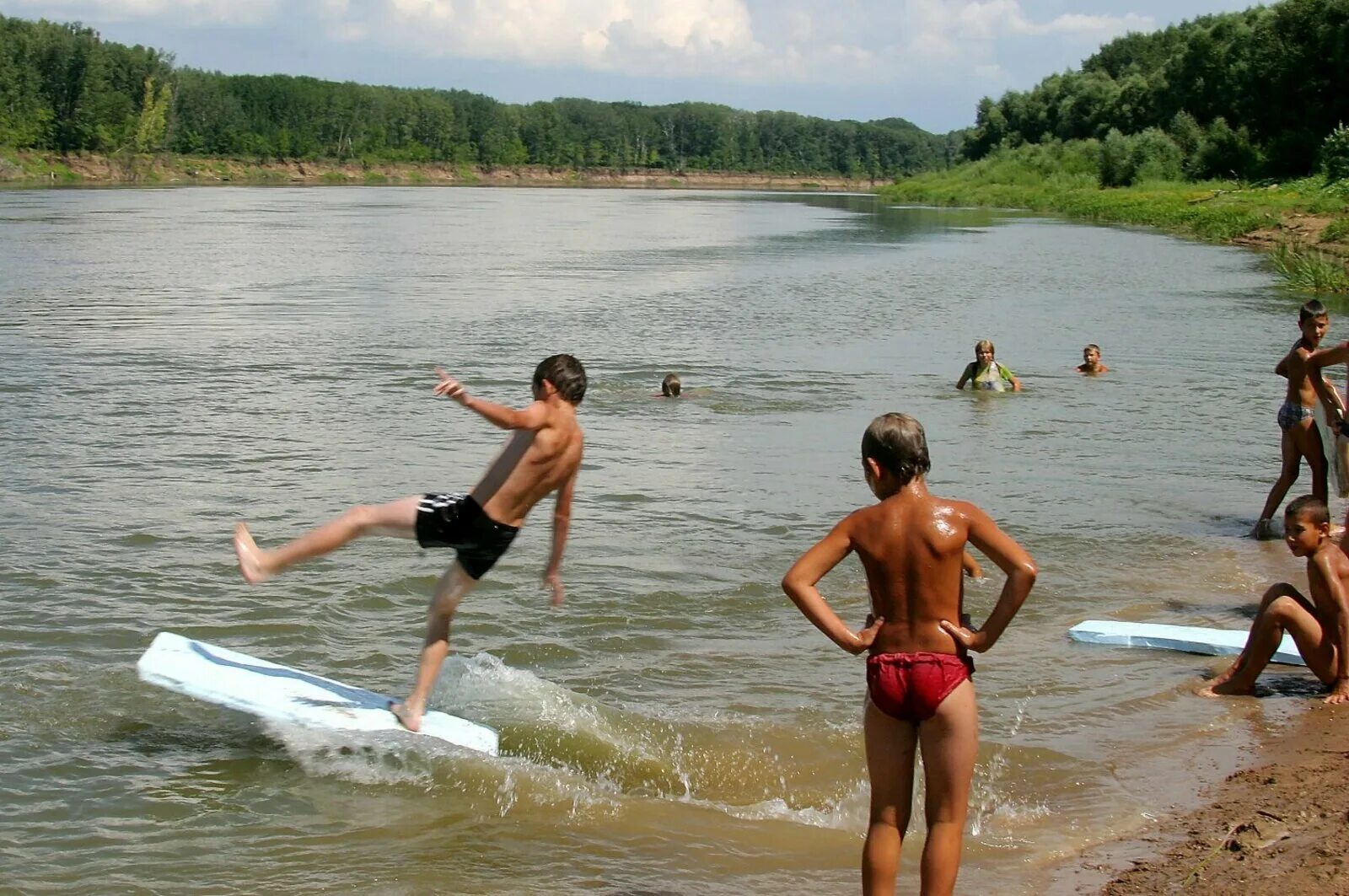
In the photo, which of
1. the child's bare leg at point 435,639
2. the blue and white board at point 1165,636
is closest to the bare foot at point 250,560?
the child's bare leg at point 435,639

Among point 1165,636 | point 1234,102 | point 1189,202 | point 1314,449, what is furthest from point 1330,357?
point 1234,102

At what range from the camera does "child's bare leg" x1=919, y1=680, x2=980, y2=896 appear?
4.45 metres

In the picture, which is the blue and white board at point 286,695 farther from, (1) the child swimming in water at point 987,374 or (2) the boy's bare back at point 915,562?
(1) the child swimming in water at point 987,374

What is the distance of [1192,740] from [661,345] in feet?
57.2

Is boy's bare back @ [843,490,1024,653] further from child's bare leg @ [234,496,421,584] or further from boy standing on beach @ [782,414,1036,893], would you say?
child's bare leg @ [234,496,421,584]

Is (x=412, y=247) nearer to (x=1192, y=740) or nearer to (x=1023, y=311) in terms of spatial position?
(x=1023, y=311)

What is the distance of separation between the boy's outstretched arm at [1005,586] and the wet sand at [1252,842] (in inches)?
59.1

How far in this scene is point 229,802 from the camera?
21.5 feet

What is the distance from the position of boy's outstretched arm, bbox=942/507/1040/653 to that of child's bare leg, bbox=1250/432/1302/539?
732cm

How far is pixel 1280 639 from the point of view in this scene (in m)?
7.47

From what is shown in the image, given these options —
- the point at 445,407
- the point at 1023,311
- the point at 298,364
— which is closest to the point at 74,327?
the point at 298,364

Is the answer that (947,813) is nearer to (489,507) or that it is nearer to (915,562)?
(915,562)

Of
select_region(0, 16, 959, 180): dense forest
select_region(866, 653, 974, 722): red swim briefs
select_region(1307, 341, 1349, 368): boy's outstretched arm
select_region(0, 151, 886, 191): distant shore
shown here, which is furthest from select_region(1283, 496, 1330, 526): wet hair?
select_region(0, 16, 959, 180): dense forest

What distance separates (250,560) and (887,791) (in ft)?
11.8
